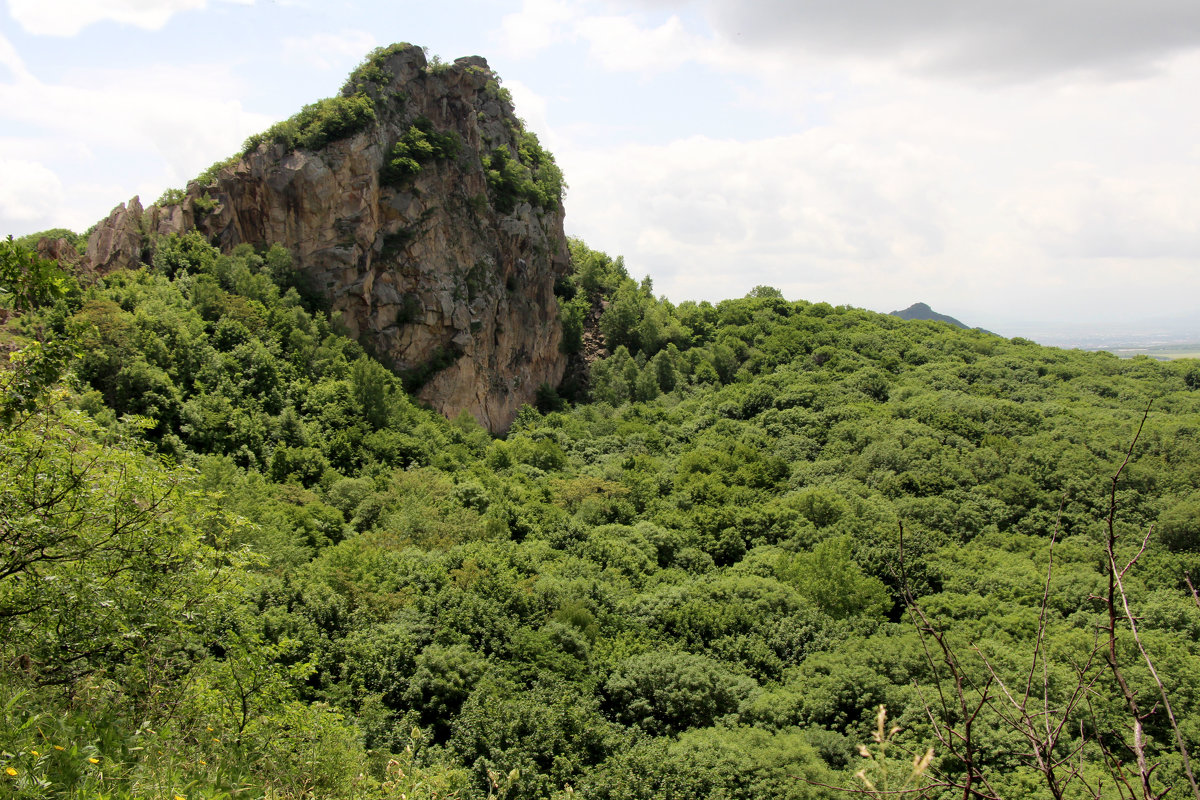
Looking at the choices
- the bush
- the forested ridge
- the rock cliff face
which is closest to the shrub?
the rock cliff face

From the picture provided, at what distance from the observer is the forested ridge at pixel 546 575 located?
9148 millimetres

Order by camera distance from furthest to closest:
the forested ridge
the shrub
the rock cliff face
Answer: the shrub
the rock cliff face
the forested ridge

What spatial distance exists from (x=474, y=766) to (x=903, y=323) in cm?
6946

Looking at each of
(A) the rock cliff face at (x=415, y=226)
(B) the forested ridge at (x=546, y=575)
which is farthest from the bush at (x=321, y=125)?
(B) the forested ridge at (x=546, y=575)

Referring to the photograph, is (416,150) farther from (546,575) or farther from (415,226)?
(546,575)

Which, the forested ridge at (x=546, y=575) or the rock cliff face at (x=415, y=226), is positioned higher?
the rock cliff face at (x=415, y=226)

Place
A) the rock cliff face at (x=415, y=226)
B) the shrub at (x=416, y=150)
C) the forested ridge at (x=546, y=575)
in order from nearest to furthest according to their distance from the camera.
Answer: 1. the forested ridge at (x=546, y=575)
2. the rock cliff face at (x=415, y=226)
3. the shrub at (x=416, y=150)

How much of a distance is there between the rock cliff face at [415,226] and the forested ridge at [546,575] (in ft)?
8.09

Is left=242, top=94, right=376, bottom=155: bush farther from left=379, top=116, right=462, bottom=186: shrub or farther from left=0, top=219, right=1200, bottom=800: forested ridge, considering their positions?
left=0, top=219, right=1200, bottom=800: forested ridge

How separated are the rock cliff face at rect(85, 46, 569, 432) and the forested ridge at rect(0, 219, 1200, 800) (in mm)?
2466

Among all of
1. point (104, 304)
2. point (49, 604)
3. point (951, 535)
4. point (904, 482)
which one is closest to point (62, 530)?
point (49, 604)

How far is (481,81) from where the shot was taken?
58.6 metres

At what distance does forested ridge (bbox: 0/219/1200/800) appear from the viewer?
9148mm

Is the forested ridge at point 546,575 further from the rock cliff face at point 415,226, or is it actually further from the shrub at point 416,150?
the shrub at point 416,150
